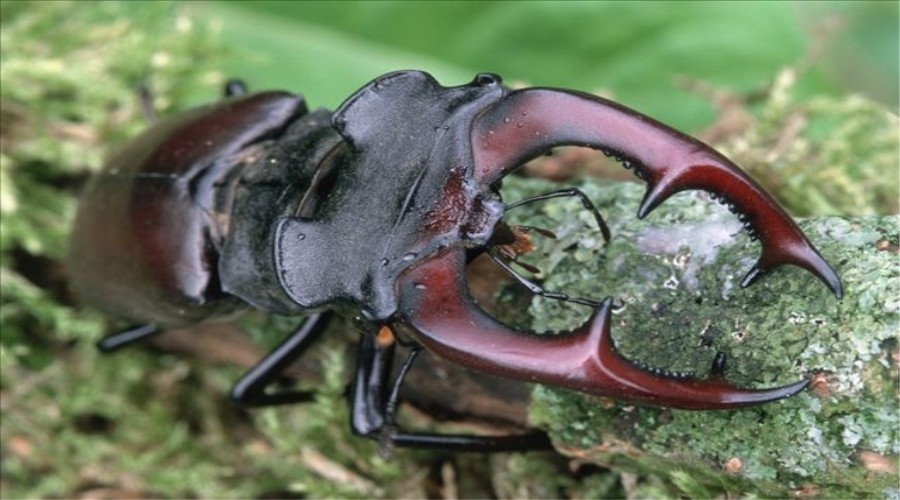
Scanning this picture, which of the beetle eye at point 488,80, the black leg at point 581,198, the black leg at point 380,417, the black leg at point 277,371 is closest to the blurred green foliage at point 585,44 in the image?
the black leg at point 277,371

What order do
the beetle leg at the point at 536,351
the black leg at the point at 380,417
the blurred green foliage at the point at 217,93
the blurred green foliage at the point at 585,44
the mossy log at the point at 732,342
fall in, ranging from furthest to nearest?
the blurred green foliage at the point at 585,44 → the blurred green foliage at the point at 217,93 → the black leg at the point at 380,417 → the mossy log at the point at 732,342 → the beetle leg at the point at 536,351

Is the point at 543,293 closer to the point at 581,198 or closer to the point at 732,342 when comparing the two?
the point at 581,198

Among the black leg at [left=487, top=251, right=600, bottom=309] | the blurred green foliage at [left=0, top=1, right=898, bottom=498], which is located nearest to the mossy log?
the black leg at [left=487, top=251, right=600, bottom=309]

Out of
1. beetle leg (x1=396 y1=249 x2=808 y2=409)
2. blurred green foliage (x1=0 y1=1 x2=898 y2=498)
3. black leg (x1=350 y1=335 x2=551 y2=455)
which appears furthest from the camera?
blurred green foliage (x1=0 y1=1 x2=898 y2=498)

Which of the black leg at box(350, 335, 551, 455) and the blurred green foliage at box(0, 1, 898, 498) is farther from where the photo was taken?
the blurred green foliage at box(0, 1, 898, 498)

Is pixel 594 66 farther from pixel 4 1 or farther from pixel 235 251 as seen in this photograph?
pixel 4 1

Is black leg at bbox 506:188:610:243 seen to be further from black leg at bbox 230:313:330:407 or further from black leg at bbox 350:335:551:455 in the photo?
black leg at bbox 230:313:330:407

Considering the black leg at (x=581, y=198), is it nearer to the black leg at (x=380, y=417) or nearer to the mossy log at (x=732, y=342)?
the mossy log at (x=732, y=342)
